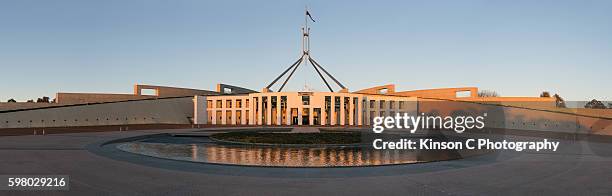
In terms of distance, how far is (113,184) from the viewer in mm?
9742

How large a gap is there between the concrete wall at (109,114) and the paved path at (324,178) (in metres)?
36.0

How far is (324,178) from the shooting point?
36.1 ft

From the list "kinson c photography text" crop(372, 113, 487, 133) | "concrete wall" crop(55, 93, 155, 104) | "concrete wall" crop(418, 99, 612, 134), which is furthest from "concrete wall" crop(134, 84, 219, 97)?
"concrete wall" crop(418, 99, 612, 134)

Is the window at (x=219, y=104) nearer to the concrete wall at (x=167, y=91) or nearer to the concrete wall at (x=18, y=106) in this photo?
the concrete wall at (x=167, y=91)

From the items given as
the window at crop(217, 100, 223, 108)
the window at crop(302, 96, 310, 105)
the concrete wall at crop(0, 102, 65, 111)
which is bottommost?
the concrete wall at crop(0, 102, 65, 111)

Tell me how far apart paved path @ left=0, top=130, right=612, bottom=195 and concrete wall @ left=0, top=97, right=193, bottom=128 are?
3602 cm

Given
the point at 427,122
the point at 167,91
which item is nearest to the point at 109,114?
the point at 167,91

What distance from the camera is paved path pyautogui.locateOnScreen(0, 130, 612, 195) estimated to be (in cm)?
927

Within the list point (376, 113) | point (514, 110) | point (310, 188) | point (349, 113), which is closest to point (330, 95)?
point (349, 113)

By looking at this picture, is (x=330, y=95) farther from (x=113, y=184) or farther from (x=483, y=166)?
(x=113, y=184)

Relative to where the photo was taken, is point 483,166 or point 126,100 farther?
point 126,100

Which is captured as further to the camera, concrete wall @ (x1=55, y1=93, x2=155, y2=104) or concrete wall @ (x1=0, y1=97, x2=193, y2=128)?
concrete wall @ (x1=55, y1=93, x2=155, y2=104)

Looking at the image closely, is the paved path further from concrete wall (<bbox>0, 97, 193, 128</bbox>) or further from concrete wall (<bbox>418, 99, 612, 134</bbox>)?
concrete wall (<bbox>418, 99, 612, 134</bbox>)

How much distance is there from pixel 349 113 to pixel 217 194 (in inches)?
2192
